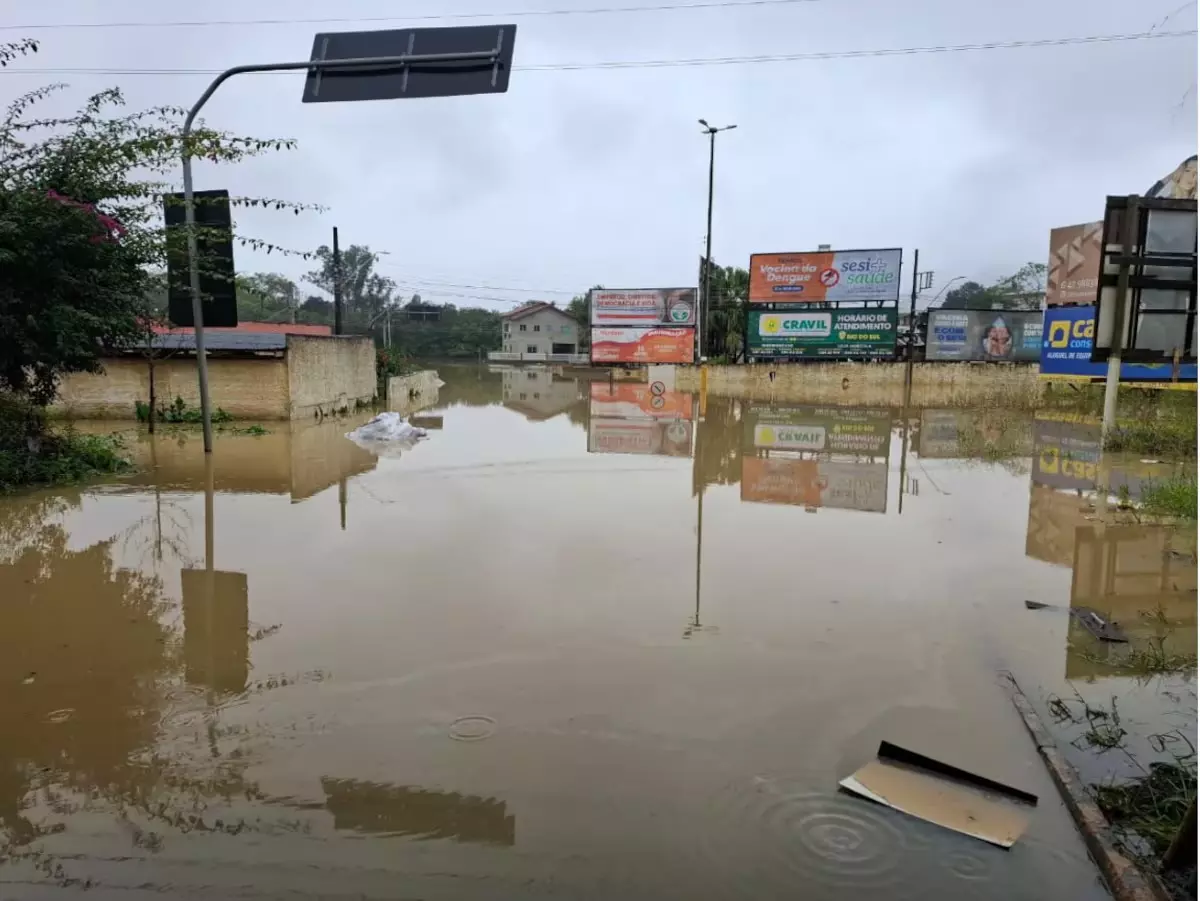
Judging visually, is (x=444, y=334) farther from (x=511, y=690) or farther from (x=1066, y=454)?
(x=511, y=690)

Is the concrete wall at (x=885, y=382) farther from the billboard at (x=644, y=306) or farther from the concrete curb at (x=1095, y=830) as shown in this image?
the concrete curb at (x=1095, y=830)

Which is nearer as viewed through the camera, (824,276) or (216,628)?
(216,628)

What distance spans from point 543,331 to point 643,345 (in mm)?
44668

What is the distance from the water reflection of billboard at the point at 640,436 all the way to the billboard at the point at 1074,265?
13754 mm

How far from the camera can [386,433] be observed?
1634 centimetres

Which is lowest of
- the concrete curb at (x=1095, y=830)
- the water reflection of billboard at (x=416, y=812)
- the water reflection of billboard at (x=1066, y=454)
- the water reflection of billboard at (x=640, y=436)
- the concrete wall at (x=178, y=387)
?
the water reflection of billboard at (x=416, y=812)

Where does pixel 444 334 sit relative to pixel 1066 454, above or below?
above

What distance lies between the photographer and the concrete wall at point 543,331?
78.1 m

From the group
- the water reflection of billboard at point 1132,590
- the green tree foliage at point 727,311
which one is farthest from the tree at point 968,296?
the water reflection of billboard at point 1132,590

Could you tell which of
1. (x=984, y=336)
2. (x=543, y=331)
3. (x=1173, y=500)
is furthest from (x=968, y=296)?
(x=1173, y=500)

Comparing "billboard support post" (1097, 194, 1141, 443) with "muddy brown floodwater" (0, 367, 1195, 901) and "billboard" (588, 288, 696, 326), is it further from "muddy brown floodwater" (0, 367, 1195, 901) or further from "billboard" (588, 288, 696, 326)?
"billboard" (588, 288, 696, 326)

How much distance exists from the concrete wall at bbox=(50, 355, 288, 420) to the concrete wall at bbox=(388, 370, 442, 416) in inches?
239

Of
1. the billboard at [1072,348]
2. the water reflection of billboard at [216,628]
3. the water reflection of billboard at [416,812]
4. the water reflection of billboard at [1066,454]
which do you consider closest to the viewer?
the water reflection of billboard at [416,812]

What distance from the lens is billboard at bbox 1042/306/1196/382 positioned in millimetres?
21484
